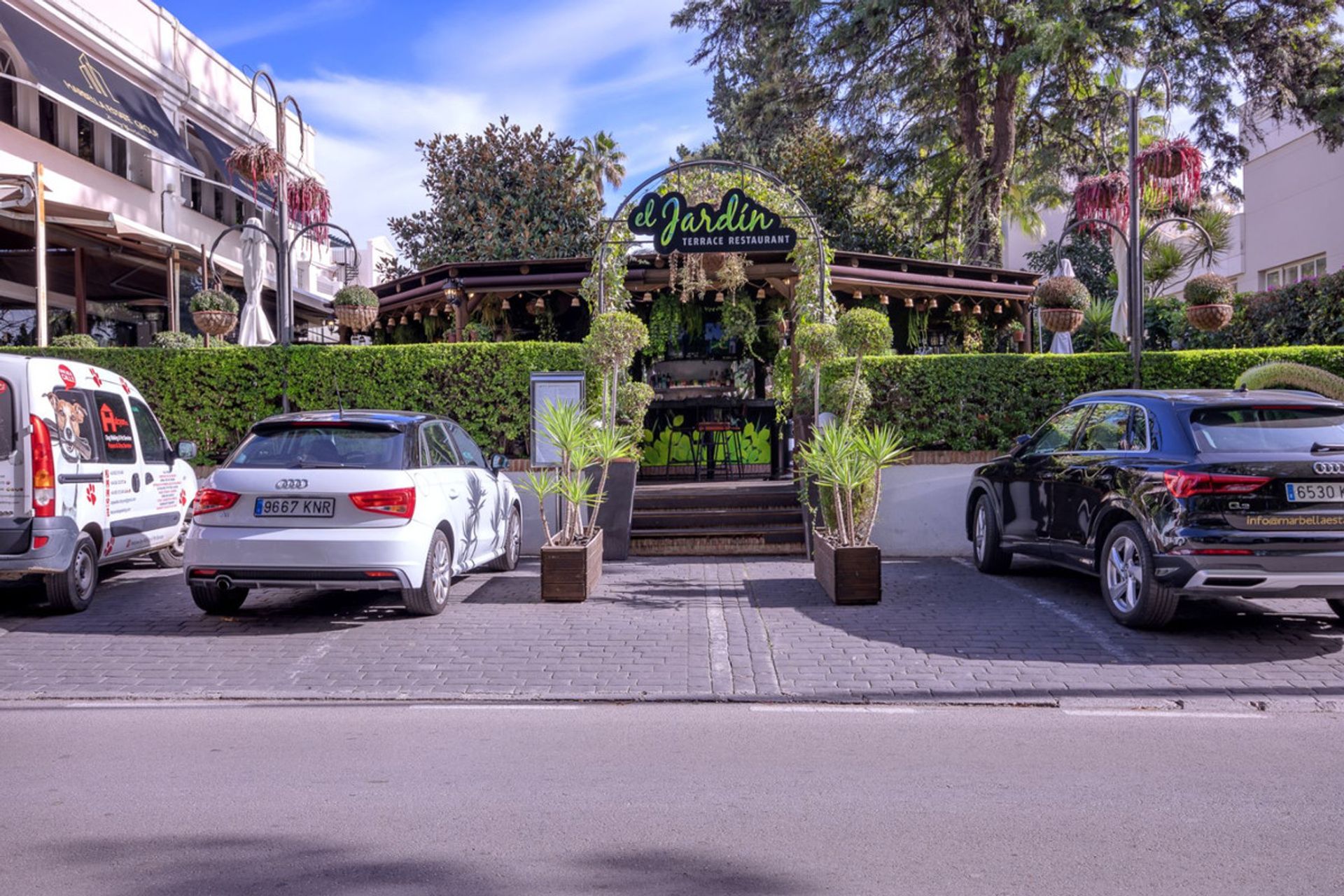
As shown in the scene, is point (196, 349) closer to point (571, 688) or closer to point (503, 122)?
point (571, 688)

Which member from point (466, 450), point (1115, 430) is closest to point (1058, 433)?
point (1115, 430)

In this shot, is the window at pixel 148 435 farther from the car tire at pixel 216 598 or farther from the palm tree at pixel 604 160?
the palm tree at pixel 604 160

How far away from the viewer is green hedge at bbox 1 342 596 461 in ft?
41.7

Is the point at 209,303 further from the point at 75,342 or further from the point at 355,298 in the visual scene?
the point at 75,342

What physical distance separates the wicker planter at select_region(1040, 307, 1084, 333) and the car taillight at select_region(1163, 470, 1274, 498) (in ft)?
22.2

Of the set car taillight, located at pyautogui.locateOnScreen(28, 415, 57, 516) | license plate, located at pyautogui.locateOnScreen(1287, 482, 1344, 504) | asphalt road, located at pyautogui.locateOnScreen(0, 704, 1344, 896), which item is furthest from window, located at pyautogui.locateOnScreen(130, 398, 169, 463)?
license plate, located at pyautogui.locateOnScreen(1287, 482, 1344, 504)

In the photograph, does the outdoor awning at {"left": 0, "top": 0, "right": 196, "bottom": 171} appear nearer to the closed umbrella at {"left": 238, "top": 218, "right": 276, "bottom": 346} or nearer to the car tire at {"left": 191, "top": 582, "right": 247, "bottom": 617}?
the closed umbrella at {"left": 238, "top": 218, "right": 276, "bottom": 346}

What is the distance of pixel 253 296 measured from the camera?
15203 mm

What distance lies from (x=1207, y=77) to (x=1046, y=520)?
1322 centimetres

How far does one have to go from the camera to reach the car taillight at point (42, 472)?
26.8ft

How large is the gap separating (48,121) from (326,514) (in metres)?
15.4

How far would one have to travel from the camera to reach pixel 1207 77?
18.5m

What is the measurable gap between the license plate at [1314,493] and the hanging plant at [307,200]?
12.6m

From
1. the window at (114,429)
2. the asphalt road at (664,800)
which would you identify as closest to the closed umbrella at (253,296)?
the window at (114,429)
